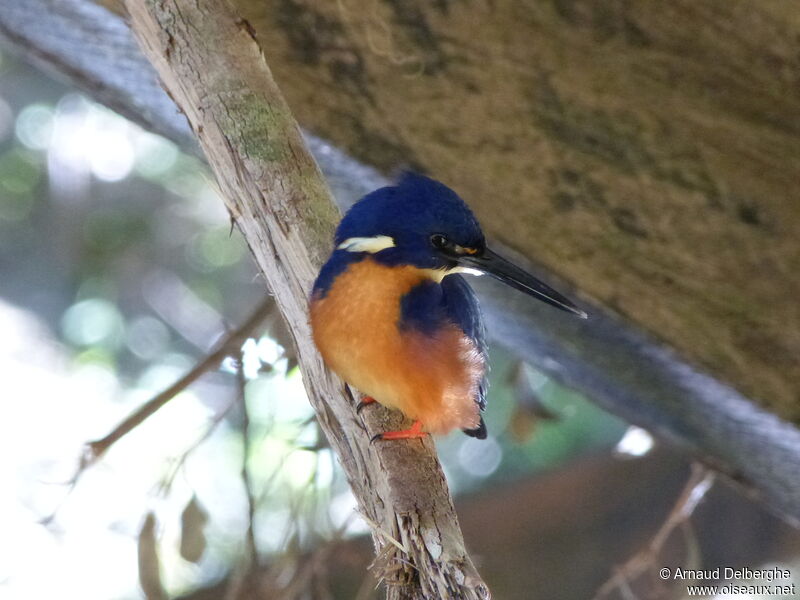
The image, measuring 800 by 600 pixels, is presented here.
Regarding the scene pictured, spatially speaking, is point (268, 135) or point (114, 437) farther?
point (114, 437)

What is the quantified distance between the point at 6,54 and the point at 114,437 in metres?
2.24

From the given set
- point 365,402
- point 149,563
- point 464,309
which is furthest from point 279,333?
point 365,402

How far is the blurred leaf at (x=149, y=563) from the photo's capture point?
189 centimetres

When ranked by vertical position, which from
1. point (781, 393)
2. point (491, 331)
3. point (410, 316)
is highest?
point (410, 316)

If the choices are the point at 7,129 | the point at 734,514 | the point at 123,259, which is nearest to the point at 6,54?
the point at 7,129

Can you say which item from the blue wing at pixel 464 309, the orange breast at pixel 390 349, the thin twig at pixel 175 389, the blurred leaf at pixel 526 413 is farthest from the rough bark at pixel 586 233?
the blurred leaf at pixel 526 413

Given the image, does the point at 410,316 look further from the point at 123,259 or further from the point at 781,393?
the point at 123,259

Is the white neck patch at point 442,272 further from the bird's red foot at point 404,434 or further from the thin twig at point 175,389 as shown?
the thin twig at point 175,389

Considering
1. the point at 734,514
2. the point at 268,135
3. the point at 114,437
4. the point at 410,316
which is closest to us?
the point at 268,135

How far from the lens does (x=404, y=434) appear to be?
1385 mm

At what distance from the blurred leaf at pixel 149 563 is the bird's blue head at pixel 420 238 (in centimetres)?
77

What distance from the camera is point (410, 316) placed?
155cm

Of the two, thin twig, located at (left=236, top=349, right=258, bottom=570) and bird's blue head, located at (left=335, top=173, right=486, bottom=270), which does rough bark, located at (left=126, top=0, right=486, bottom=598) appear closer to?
bird's blue head, located at (left=335, top=173, right=486, bottom=270)

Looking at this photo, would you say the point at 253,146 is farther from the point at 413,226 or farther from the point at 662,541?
the point at 662,541
